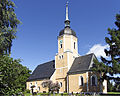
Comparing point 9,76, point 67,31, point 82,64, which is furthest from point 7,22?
point 67,31

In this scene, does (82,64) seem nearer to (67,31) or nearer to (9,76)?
(67,31)

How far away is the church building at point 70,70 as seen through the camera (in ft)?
102

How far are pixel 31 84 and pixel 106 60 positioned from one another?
95.8 ft

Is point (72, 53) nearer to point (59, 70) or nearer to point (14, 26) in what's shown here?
point (59, 70)

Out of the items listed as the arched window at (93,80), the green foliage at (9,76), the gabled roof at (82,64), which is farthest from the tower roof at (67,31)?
the green foliage at (9,76)

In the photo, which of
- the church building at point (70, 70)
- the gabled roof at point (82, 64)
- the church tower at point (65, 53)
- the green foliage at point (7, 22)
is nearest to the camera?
the green foliage at point (7, 22)

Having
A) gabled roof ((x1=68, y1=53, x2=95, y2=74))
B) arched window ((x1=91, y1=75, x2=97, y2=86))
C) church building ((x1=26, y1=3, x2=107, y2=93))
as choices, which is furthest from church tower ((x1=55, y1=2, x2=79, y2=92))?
arched window ((x1=91, y1=75, x2=97, y2=86))

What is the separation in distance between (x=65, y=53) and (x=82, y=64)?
554 centimetres

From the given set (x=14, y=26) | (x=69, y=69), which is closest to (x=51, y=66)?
(x=69, y=69)

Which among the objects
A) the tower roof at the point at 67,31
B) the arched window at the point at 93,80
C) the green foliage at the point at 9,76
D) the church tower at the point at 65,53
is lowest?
the arched window at the point at 93,80

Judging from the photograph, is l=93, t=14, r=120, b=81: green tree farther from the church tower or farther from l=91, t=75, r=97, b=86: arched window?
the church tower

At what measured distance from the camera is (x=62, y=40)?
127ft

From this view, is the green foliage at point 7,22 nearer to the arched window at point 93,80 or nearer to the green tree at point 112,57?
the green tree at point 112,57

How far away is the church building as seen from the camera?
31000 mm
